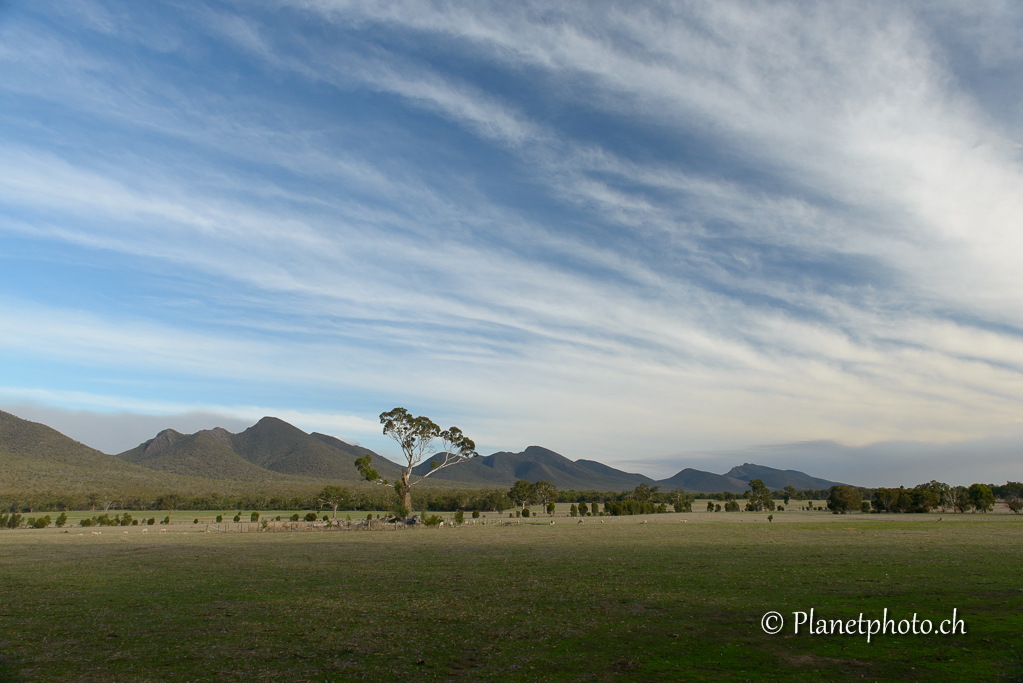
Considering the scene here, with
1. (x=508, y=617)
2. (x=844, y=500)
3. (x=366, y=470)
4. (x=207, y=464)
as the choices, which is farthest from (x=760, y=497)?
(x=207, y=464)

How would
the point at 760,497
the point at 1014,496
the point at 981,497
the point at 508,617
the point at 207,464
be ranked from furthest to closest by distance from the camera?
the point at 207,464, the point at 760,497, the point at 1014,496, the point at 981,497, the point at 508,617

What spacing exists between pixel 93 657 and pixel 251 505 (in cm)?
10761

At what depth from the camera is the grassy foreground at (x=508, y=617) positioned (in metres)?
8.17

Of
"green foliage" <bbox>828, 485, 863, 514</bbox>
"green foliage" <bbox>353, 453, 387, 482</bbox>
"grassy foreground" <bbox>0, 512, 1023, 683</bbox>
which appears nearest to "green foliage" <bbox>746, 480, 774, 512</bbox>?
"green foliage" <bbox>828, 485, 863, 514</bbox>

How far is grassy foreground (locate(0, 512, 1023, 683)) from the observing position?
8172mm

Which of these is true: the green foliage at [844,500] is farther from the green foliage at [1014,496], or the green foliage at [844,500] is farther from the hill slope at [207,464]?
the hill slope at [207,464]

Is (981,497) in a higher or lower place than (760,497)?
higher

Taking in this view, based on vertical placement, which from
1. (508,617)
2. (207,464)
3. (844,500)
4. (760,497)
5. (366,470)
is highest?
(366,470)

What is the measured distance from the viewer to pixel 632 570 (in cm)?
1927

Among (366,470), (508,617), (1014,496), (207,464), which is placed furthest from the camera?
(207,464)

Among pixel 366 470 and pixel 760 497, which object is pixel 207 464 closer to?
pixel 366 470

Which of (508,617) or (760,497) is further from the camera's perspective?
(760,497)

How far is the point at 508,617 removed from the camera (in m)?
11.9

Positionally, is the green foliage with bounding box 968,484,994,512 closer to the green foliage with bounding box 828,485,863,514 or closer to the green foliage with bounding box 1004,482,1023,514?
the green foliage with bounding box 1004,482,1023,514
